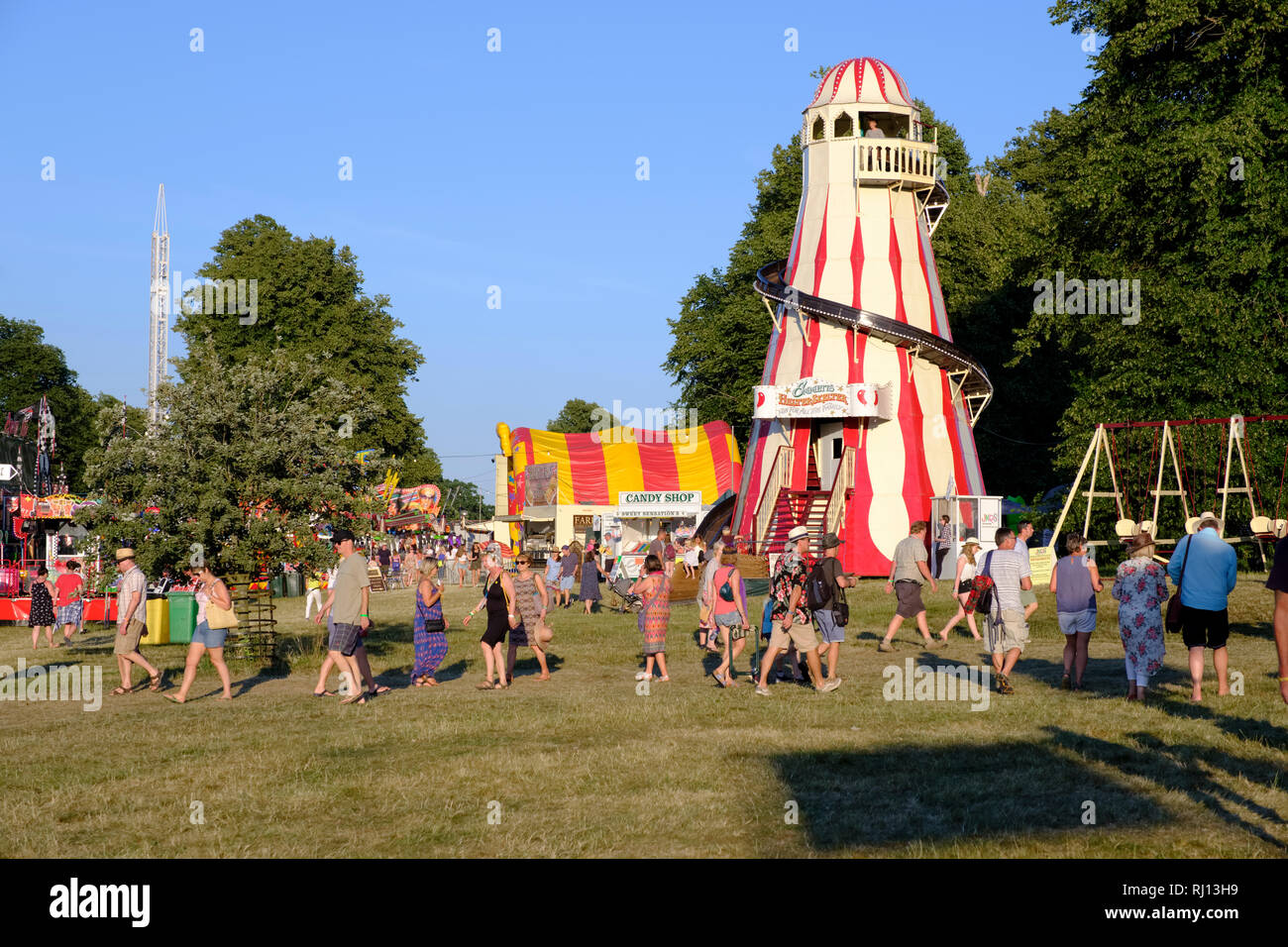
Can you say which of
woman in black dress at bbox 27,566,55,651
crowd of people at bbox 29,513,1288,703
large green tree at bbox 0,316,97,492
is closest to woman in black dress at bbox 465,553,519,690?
crowd of people at bbox 29,513,1288,703

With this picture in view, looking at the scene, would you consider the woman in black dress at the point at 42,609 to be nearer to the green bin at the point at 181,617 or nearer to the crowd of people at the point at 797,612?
the green bin at the point at 181,617

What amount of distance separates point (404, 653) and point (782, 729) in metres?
9.73

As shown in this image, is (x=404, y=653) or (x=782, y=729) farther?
(x=404, y=653)

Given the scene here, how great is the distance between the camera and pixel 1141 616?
42.8ft

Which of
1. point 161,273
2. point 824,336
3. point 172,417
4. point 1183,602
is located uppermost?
point 161,273

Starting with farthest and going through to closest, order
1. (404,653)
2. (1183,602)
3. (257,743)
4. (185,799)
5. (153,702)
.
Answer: (404,653) < (153,702) < (1183,602) < (257,743) < (185,799)

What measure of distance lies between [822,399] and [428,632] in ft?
66.1

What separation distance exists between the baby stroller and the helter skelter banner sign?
8410 mm

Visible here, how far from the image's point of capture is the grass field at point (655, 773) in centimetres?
802

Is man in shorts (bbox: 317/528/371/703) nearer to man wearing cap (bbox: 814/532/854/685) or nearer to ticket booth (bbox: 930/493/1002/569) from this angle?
man wearing cap (bbox: 814/532/854/685)
